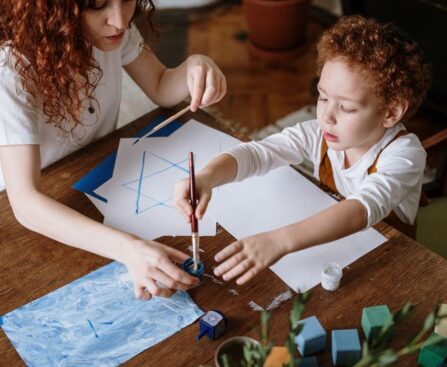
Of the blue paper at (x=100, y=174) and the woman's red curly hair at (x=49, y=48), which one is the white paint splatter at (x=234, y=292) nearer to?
the blue paper at (x=100, y=174)

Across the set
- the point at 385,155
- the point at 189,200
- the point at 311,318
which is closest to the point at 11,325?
the point at 189,200

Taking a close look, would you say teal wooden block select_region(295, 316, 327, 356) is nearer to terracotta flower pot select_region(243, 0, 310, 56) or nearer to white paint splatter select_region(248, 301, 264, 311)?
white paint splatter select_region(248, 301, 264, 311)

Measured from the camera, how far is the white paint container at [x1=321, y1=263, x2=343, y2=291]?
1.08 meters

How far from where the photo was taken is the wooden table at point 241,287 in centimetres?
103

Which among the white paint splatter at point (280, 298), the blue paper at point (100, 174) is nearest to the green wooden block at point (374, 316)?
the white paint splatter at point (280, 298)

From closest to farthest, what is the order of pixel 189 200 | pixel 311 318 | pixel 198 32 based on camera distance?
pixel 311 318 → pixel 189 200 → pixel 198 32

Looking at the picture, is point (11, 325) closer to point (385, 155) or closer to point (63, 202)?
point (63, 202)

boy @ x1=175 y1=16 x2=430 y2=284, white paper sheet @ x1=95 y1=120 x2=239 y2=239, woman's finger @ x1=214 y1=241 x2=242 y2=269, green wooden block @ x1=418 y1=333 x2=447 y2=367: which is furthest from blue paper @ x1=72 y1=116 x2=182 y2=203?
green wooden block @ x1=418 y1=333 x2=447 y2=367

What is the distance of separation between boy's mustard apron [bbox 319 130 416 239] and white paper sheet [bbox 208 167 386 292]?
0.10 meters

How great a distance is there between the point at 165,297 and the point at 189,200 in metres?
0.20

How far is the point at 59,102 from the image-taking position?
1.32 meters

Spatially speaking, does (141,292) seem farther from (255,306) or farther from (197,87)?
(197,87)

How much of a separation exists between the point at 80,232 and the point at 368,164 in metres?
0.65

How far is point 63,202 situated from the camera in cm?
130
